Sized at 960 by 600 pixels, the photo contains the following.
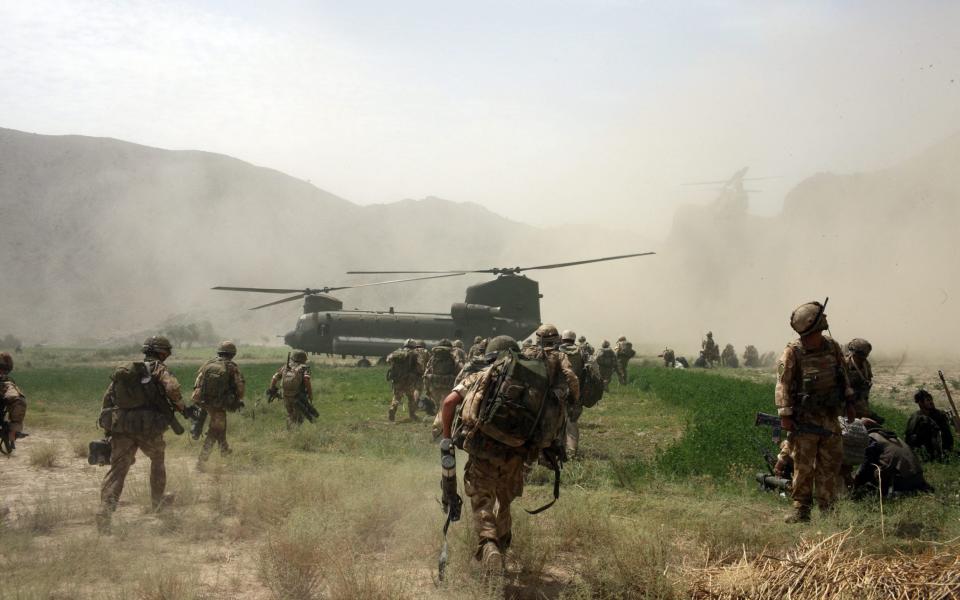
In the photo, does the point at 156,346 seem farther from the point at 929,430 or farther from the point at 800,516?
the point at 929,430

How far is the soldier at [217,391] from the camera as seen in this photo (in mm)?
10305

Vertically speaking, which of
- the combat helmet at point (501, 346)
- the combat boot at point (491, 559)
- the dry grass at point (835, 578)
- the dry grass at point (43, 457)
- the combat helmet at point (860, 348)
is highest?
the combat helmet at point (501, 346)

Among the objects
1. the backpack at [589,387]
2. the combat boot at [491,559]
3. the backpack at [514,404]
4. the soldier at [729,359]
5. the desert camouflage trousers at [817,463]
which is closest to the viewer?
the combat boot at [491,559]

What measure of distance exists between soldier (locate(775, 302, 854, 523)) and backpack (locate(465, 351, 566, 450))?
272 centimetres

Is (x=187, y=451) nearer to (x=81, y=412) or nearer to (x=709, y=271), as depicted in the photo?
(x=81, y=412)

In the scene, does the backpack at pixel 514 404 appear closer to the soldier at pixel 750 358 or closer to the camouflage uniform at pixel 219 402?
the camouflage uniform at pixel 219 402

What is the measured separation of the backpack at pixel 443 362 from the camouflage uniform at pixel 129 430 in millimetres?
6939

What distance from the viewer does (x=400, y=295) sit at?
355 feet

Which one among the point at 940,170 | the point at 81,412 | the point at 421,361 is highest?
the point at 940,170

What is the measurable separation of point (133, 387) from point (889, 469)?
812 centimetres

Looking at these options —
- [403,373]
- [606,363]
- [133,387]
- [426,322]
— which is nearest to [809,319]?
[133,387]

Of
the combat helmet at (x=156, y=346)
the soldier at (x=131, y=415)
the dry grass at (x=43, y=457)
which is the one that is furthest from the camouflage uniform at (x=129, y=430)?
the dry grass at (x=43, y=457)

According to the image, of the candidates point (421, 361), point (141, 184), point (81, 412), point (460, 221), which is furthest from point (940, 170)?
point (141, 184)

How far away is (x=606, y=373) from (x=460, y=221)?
122932mm
